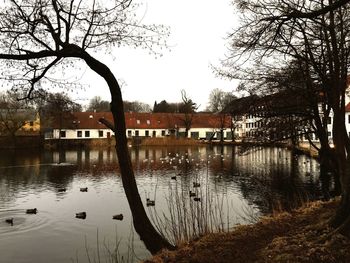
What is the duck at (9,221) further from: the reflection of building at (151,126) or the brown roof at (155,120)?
the brown roof at (155,120)

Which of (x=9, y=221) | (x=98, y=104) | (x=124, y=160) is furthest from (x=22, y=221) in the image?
(x=98, y=104)

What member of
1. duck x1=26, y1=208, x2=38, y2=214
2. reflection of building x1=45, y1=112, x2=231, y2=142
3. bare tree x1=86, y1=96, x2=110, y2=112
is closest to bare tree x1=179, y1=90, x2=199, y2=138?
reflection of building x1=45, y1=112, x2=231, y2=142

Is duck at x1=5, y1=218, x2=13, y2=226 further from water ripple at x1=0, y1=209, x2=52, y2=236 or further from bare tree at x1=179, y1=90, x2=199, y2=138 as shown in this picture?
bare tree at x1=179, y1=90, x2=199, y2=138

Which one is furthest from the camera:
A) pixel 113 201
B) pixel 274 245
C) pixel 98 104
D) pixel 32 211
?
pixel 98 104

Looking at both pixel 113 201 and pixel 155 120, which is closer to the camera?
pixel 113 201

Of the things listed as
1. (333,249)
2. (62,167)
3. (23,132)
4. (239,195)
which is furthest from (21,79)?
(23,132)

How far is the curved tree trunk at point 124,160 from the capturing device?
6.84 m

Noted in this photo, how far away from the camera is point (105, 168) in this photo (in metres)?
33.3

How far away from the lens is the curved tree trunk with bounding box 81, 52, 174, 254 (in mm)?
6840

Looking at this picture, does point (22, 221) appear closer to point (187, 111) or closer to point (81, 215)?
point (81, 215)

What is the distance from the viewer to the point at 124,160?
725 centimetres

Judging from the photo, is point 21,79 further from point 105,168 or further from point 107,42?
point 105,168

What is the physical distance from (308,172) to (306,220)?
71.5 feet

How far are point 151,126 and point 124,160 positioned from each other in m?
75.4
